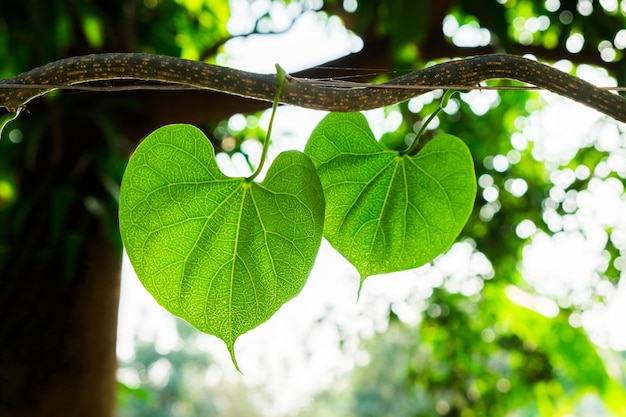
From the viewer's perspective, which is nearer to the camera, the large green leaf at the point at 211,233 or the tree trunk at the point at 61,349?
the large green leaf at the point at 211,233

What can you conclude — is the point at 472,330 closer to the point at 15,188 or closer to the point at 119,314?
the point at 119,314

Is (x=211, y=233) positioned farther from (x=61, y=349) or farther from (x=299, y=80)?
(x=61, y=349)

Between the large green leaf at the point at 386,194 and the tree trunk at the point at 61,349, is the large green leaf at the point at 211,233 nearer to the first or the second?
the large green leaf at the point at 386,194

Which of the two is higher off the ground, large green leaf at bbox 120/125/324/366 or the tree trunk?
the tree trunk

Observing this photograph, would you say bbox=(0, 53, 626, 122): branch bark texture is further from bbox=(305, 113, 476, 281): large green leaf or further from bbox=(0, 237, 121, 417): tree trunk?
bbox=(0, 237, 121, 417): tree trunk

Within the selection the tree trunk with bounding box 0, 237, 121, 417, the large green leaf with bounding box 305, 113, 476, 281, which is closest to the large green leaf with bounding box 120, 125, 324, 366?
the large green leaf with bounding box 305, 113, 476, 281

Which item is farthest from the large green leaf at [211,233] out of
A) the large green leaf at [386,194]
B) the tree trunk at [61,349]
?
the tree trunk at [61,349]
